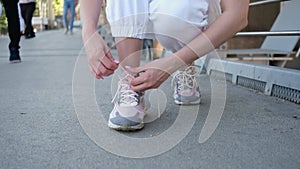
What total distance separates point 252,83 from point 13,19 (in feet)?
6.39

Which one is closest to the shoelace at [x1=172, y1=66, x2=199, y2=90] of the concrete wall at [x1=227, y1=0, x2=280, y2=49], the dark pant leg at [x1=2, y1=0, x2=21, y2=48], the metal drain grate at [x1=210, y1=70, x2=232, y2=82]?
the metal drain grate at [x1=210, y1=70, x2=232, y2=82]

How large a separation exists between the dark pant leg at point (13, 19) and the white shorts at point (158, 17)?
6.53 ft

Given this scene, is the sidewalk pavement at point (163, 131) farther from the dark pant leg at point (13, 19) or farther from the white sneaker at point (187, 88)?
the dark pant leg at point (13, 19)

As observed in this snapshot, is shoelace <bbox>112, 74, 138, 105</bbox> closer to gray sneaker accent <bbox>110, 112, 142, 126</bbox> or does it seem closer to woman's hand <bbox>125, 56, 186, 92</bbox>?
gray sneaker accent <bbox>110, 112, 142, 126</bbox>

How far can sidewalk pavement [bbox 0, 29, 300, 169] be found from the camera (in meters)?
0.83

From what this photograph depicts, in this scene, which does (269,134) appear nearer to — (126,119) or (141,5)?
(126,119)

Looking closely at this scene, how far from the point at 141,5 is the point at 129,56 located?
0.15m

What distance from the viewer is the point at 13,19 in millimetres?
2930

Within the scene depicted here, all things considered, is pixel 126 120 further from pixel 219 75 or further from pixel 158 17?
pixel 219 75

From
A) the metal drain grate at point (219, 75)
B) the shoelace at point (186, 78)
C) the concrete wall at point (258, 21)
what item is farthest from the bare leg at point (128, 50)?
the concrete wall at point (258, 21)

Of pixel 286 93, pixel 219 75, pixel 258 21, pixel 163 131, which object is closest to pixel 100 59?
pixel 163 131

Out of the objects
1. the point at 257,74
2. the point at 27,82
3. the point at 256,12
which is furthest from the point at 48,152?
Answer: the point at 256,12

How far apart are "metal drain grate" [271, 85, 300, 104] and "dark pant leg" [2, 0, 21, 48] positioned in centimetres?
209

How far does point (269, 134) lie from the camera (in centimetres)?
103
